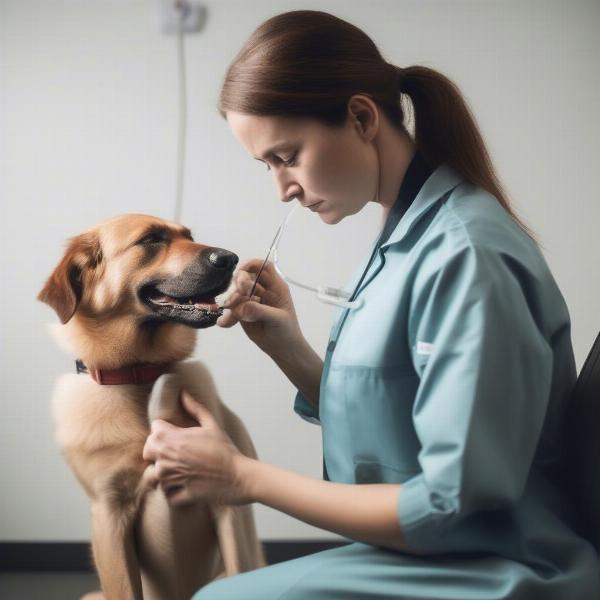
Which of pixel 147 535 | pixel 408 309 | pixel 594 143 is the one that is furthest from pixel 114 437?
pixel 594 143

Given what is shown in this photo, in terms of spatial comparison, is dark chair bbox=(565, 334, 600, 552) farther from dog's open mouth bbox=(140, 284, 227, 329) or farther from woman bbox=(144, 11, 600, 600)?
dog's open mouth bbox=(140, 284, 227, 329)

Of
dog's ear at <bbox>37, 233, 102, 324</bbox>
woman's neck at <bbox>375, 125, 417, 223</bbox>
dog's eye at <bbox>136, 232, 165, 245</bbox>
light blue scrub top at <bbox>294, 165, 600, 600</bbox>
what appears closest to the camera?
light blue scrub top at <bbox>294, 165, 600, 600</bbox>

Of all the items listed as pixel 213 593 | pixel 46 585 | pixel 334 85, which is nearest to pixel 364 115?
pixel 334 85

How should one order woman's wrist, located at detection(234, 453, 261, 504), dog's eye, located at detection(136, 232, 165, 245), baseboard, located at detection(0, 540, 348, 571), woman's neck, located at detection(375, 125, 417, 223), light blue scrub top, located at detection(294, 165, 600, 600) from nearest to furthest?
light blue scrub top, located at detection(294, 165, 600, 600)
woman's wrist, located at detection(234, 453, 261, 504)
woman's neck, located at detection(375, 125, 417, 223)
dog's eye, located at detection(136, 232, 165, 245)
baseboard, located at detection(0, 540, 348, 571)

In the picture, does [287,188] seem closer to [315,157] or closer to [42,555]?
[315,157]

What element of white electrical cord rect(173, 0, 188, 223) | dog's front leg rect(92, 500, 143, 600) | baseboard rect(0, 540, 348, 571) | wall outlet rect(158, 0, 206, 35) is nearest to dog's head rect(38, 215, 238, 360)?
dog's front leg rect(92, 500, 143, 600)

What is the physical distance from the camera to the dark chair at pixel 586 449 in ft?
2.81

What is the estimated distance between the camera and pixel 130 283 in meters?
1.13

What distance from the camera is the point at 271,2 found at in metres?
1.81

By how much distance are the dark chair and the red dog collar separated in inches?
24.4

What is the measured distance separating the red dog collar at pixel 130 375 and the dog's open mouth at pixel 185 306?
0.28 ft

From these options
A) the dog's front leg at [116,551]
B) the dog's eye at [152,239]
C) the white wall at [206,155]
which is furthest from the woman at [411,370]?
the white wall at [206,155]

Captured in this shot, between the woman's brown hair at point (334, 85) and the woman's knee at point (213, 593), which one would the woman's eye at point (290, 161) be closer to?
the woman's brown hair at point (334, 85)

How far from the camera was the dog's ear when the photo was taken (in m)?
1.07
